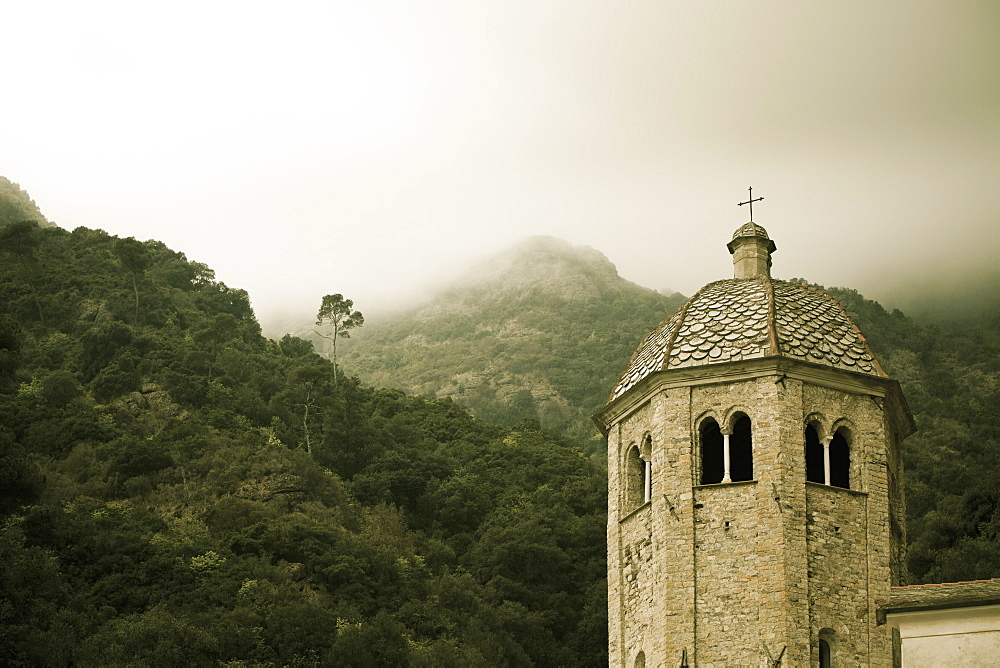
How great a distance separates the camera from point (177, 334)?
7631cm

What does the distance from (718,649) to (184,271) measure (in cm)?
6925

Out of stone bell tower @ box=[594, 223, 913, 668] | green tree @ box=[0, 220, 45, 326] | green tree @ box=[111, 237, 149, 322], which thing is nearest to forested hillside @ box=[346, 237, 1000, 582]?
stone bell tower @ box=[594, 223, 913, 668]

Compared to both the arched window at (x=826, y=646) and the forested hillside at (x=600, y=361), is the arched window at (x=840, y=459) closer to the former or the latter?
the arched window at (x=826, y=646)

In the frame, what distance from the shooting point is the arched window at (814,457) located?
26203 mm

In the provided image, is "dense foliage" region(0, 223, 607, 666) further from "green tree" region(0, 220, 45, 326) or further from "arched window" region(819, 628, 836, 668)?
"arched window" region(819, 628, 836, 668)

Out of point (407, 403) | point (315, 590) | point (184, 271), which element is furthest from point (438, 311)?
point (315, 590)

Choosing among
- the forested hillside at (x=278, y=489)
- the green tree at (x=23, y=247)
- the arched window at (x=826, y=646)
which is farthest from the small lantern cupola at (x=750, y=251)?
the green tree at (x=23, y=247)

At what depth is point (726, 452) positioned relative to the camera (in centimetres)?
2555

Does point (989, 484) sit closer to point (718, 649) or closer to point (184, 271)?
point (718, 649)

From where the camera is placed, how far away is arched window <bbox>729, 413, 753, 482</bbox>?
2588cm

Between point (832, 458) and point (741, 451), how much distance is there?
162 centimetres

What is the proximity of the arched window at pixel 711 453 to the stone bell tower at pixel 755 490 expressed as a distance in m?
0.03

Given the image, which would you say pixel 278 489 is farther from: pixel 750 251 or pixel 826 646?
pixel 826 646

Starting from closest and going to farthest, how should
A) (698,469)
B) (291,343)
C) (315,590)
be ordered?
1. (698,469)
2. (315,590)
3. (291,343)
